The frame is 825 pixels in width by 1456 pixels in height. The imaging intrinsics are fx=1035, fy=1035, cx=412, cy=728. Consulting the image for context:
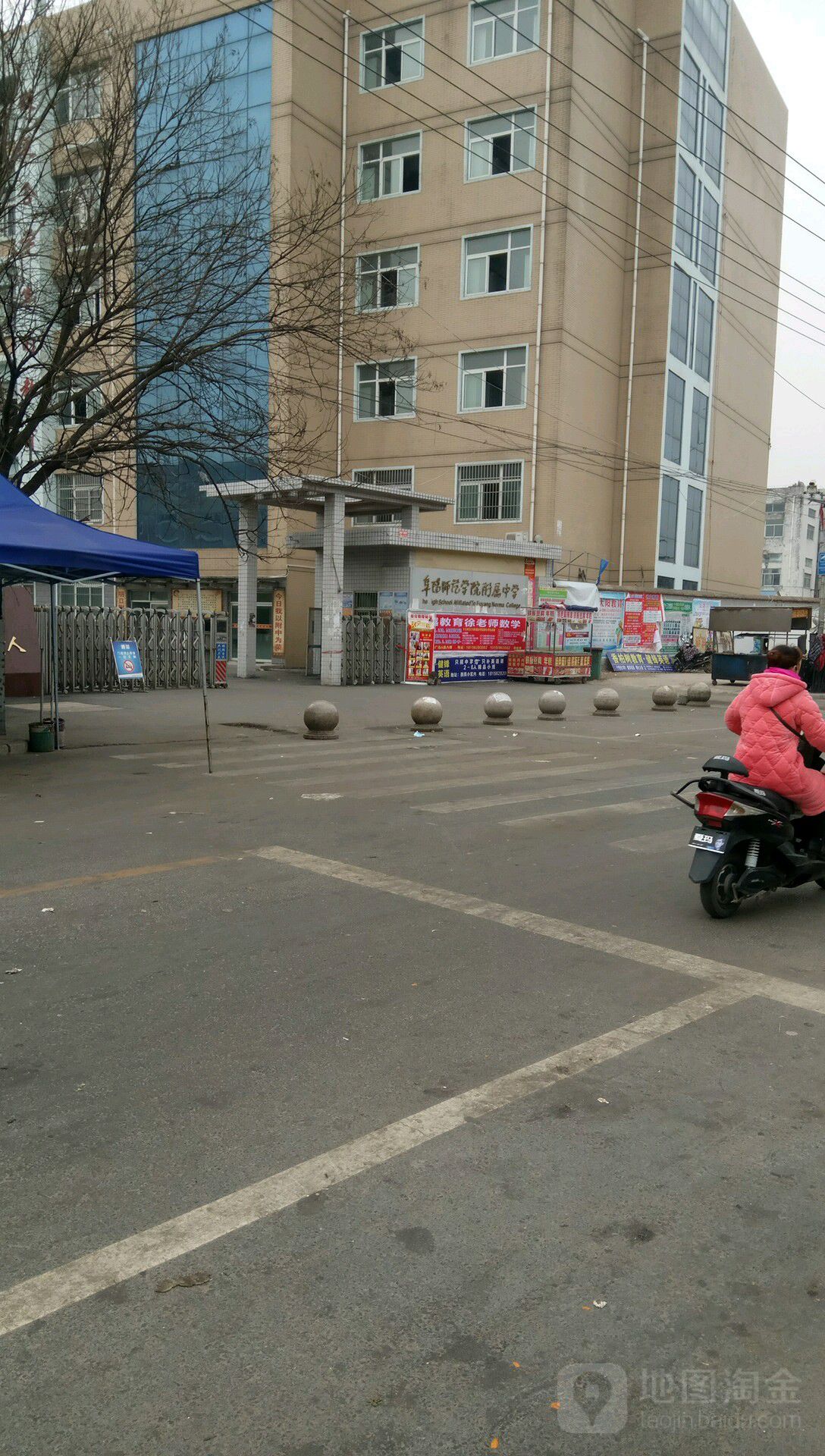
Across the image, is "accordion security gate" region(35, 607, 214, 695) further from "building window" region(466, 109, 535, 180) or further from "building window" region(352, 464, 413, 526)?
"building window" region(466, 109, 535, 180)

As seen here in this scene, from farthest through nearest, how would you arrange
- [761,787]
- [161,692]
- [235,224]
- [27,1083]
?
1. [161,692]
2. [235,224]
3. [761,787]
4. [27,1083]

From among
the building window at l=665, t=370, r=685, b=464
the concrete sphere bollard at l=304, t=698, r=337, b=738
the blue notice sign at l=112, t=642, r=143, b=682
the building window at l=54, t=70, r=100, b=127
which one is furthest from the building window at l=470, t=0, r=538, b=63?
the concrete sphere bollard at l=304, t=698, r=337, b=738

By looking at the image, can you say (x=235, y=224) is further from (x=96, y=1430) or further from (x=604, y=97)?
(x=604, y=97)

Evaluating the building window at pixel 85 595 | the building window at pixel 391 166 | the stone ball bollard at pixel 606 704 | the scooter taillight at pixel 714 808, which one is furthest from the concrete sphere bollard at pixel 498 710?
the building window at pixel 391 166

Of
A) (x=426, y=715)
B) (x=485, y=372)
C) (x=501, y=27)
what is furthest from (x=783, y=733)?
(x=501, y=27)

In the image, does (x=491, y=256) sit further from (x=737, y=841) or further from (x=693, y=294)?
(x=737, y=841)

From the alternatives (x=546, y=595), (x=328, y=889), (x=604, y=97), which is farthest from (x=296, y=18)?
(x=328, y=889)

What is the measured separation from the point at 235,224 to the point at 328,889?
1085 cm

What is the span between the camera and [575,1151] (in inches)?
141

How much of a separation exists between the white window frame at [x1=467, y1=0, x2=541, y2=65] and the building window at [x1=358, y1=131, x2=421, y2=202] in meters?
3.13

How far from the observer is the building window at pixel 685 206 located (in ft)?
135

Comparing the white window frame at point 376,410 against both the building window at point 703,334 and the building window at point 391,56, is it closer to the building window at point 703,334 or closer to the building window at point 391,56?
the building window at point 391,56

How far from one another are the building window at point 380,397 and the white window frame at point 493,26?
10.5 meters

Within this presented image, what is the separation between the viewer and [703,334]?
148 feet
